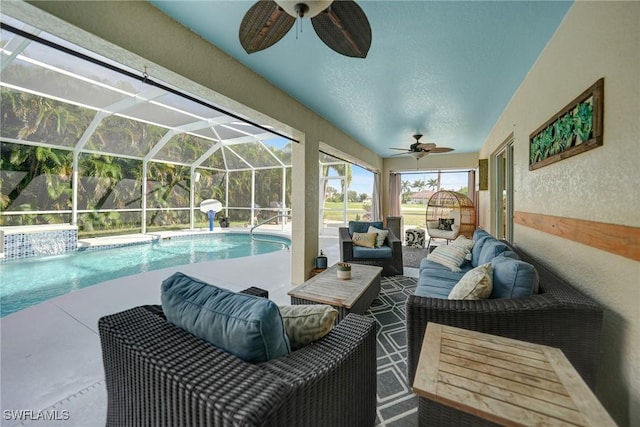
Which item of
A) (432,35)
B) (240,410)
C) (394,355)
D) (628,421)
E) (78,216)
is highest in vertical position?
(432,35)

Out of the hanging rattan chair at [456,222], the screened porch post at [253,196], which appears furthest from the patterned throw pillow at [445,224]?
the screened porch post at [253,196]

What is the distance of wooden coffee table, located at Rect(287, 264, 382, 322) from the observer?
2.13 metres

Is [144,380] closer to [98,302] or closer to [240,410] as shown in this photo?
[240,410]

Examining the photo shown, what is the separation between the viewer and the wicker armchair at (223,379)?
0.71 metres

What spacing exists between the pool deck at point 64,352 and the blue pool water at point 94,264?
2.86 feet

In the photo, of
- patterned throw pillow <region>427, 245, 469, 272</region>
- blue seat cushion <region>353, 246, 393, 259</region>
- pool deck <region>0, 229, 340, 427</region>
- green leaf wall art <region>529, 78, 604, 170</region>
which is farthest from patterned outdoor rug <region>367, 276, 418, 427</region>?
green leaf wall art <region>529, 78, 604, 170</region>

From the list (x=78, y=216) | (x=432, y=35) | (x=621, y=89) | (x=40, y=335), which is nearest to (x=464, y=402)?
(x=621, y=89)

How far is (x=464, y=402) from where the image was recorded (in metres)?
0.87

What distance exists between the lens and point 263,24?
1.37 m

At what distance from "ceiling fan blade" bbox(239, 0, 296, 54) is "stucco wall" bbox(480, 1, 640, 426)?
1.67 metres

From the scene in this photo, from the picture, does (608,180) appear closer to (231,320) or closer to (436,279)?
(436,279)

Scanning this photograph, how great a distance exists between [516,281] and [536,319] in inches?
10.3

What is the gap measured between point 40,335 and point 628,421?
3.91 meters

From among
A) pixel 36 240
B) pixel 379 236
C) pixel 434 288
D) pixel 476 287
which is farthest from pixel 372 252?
pixel 36 240
